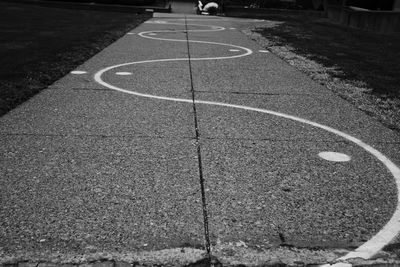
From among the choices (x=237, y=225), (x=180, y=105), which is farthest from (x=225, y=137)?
(x=237, y=225)

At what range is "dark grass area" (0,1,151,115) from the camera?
6348 mm

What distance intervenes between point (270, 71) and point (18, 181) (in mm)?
6144

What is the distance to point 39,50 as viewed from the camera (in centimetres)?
1000

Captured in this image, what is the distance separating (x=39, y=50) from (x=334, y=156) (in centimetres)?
821

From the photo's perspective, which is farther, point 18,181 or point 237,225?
point 18,181

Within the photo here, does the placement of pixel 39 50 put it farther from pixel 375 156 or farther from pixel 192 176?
pixel 375 156

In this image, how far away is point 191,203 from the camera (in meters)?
3.11

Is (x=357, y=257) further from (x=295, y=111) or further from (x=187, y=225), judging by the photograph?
(x=295, y=111)

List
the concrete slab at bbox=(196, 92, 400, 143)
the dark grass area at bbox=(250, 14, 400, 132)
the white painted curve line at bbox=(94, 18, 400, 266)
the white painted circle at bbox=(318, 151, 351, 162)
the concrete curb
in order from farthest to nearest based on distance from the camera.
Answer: the concrete curb → the dark grass area at bbox=(250, 14, 400, 132) → the concrete slab at bbox=(196, 92, 400, 143) → the white painted circle at bbox=(318, 151, 351, 162) → the white painted curve line at bbox=(94, 18, 400, 266)

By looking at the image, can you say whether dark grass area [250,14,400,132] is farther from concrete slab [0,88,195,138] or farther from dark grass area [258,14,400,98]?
concrete slab [0,88,195,138]

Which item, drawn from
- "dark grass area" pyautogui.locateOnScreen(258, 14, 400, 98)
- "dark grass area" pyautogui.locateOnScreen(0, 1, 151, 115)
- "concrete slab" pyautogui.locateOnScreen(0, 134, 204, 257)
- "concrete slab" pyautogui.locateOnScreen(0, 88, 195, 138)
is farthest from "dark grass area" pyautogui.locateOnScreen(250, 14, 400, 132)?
"dark grass area" pyautogui.locateOnScreen(0, 1, 151, 115)

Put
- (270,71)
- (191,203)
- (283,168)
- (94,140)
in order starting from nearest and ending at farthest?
(191,203) < (283,168) < (94,140) < (270,71)

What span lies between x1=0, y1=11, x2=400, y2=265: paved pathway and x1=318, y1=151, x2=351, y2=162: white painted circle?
2 cm

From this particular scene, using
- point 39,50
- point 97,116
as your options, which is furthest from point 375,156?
point 39,50
